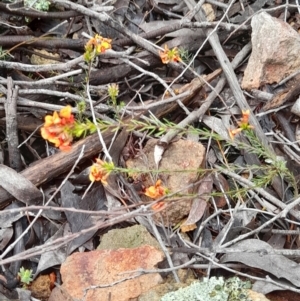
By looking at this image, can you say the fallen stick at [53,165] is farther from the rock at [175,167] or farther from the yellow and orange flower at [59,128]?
the yellow and orange flower at [59,128]

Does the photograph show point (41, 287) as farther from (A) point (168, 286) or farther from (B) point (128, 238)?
(A) point (168, 286)

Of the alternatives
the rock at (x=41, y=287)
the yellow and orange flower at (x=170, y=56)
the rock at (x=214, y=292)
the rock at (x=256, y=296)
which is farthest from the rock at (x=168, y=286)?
the yellow and orange flower at (x=170, y=56)

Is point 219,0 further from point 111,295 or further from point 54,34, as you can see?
point 111,295

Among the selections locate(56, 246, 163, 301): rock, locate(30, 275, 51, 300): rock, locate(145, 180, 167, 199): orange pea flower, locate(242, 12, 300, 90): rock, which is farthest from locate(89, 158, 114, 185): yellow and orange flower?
locate(242, 12, 300, 90): rock

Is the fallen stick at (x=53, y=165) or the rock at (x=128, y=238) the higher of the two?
the fallen stick at (x=53, y=165)

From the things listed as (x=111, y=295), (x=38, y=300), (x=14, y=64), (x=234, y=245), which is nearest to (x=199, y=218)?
(x=234, y=245)

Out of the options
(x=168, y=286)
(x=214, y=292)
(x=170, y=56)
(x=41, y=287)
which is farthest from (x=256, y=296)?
(x=170, y=56)

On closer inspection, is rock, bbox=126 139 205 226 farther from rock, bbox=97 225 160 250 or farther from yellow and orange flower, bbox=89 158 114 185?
yellow and orange flower, bbox=89 158 114 185
